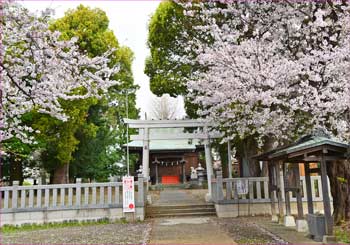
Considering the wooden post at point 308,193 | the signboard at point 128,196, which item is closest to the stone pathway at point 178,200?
the signboard at point 128,196

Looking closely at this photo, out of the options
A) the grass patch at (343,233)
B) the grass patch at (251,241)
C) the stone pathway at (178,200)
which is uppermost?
the stone pathway at (178,200)

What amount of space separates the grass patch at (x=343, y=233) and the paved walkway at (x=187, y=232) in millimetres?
2076

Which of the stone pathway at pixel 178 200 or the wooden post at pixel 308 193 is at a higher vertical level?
the wooden post at pixel 308 193

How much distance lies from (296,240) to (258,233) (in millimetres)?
1105

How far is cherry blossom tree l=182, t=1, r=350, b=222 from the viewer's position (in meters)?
7.28

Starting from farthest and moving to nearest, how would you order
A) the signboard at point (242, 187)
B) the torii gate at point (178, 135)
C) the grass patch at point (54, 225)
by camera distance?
the torii gate at point (178, 135) → the signboard at point (242, 187) → the grass patch at point (54, 225)

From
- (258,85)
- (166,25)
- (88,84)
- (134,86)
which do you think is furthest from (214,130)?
(134,86)

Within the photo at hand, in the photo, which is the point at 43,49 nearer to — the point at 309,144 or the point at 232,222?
the point at 309,144

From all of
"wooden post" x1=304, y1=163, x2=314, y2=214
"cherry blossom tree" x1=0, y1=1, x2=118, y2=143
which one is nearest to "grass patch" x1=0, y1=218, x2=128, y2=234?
"cherry blossom tree" x1=0, y1=1, x2=118, y2=143

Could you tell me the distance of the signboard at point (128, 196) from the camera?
10.6 m

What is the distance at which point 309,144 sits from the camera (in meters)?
6.52

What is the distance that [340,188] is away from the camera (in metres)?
8.34

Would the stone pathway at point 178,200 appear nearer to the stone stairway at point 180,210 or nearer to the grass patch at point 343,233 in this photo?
the stone stairway at point 180,210

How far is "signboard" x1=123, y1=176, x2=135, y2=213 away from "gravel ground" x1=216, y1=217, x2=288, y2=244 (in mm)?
2732
